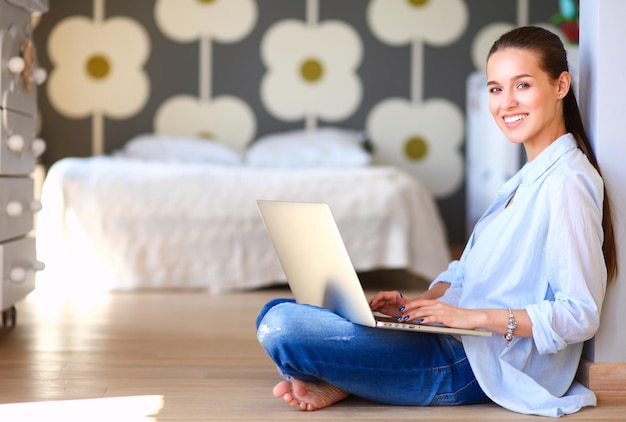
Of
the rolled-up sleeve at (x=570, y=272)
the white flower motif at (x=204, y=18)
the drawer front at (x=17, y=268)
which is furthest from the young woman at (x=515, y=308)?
the white flower motif at (x=204, y=18)

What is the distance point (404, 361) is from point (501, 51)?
605 millimetres

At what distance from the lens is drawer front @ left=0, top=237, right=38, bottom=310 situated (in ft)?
7.28

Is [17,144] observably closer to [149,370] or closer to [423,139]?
[149,370]

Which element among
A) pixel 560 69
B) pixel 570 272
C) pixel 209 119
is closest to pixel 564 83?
pixel 560 69

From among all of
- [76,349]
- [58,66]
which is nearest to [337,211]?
[76,349]

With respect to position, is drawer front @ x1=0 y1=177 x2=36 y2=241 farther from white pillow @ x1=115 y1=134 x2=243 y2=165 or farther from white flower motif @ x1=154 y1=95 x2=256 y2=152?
white flower motif @ x1=154 y1=95 x2=256 y2=152

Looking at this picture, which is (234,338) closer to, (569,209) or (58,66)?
(569,209)

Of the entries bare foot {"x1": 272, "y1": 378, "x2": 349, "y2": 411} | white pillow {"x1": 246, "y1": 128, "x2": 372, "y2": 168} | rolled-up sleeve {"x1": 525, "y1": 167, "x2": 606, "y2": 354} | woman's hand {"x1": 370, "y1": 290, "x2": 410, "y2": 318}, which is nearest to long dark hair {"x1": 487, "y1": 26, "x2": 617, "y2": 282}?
rolled-up sleeve {"x1": 525, "y1": 167, "x2": 606, "y2": 354}

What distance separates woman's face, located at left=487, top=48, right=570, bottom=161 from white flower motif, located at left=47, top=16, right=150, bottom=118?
375cm

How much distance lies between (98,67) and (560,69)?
3.91 metres

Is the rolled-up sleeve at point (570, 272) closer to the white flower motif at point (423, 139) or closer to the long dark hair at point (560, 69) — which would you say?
the long dark hair at point (560, 69)

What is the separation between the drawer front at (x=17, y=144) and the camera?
2209 mm

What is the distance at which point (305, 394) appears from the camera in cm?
163

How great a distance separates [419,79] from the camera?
517 centimetres
